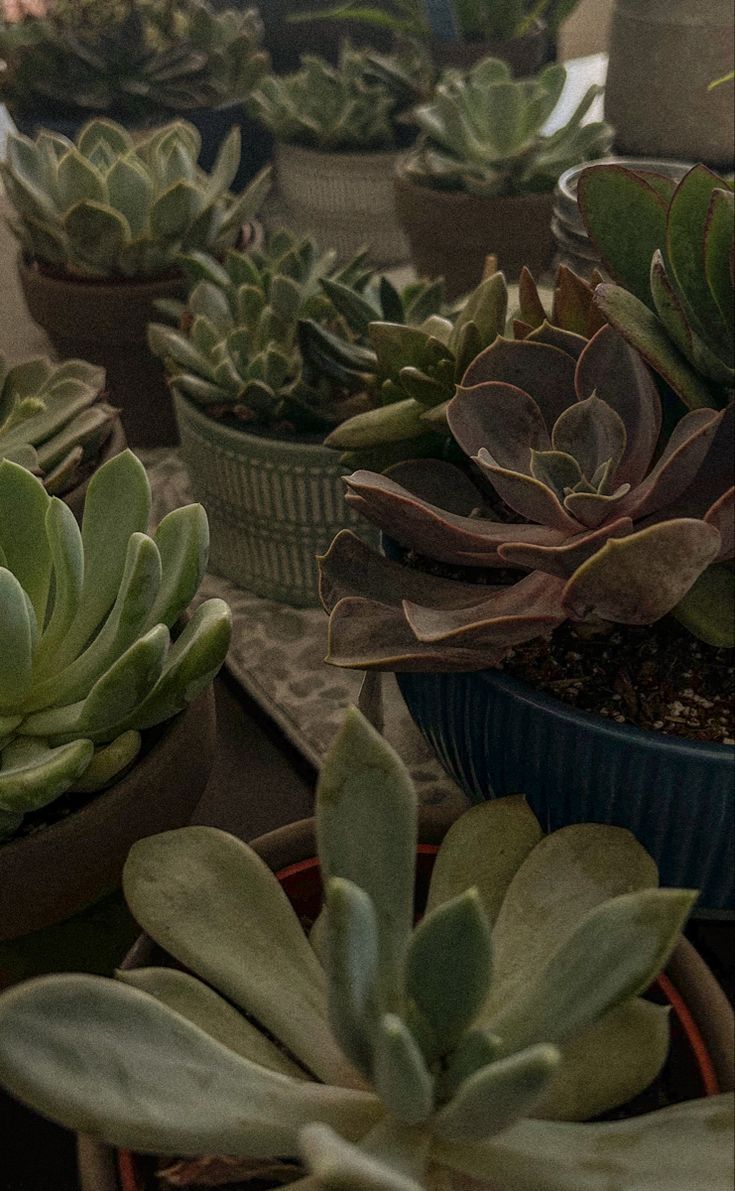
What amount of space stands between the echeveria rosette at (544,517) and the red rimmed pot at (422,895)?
0.08m

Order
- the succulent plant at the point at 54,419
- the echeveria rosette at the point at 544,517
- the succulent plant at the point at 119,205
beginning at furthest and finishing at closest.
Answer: the succulent plant at the point at 119,205 → the succulent plant at the point at 54,419 → the echeveria rosette at the point at 544,517

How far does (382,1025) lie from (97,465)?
1.60 feet

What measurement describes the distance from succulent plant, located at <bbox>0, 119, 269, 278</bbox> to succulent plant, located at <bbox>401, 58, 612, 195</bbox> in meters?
0.21

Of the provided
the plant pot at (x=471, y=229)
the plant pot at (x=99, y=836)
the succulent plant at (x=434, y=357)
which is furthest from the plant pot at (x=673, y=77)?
the plant pot at (x=99, y=836)

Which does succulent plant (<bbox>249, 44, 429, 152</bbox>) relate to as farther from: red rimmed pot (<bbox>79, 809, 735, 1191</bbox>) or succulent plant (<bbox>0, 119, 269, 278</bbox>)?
red rimmed pot (<bbox>79, 809, 735, 1191</bbox>)

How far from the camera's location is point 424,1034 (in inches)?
13.5

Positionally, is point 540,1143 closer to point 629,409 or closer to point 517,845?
point 517,845

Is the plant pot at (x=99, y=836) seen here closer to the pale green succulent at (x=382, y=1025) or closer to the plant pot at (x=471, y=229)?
the pale green succulent at (x=382, y=1025)

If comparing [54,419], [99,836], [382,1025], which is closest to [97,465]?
[54,419]

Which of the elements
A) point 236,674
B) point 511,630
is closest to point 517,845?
point 511,630

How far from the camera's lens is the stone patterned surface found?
0.71 meters

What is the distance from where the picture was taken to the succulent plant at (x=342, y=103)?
133 centimetres

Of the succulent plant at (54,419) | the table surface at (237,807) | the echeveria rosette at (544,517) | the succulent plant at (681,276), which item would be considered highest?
the succulent plant at (681,276)

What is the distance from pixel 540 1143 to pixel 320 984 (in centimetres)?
10
